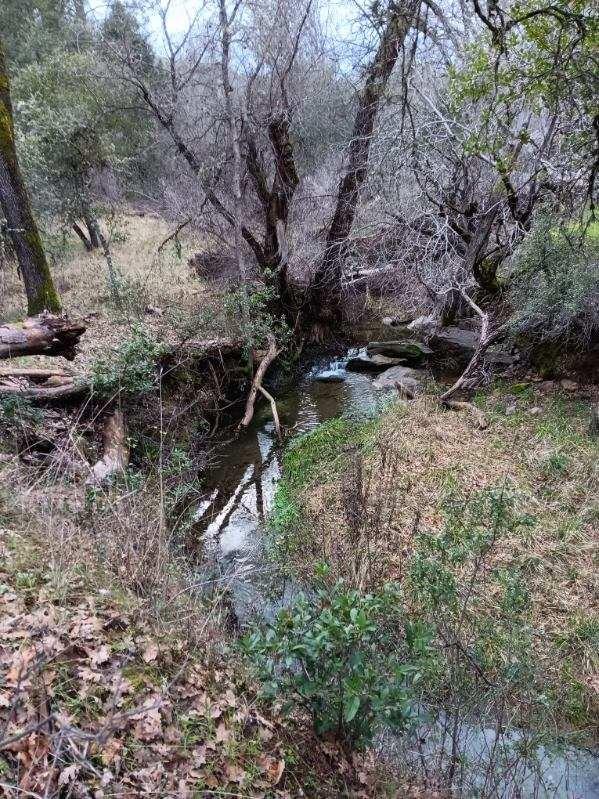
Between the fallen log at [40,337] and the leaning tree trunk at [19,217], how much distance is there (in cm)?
314

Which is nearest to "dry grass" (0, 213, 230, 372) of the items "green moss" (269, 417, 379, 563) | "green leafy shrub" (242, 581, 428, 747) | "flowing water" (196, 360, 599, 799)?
"flowing water" (196, 360, 599, 799)

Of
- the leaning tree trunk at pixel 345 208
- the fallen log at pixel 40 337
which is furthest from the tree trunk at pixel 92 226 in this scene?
the fallen log at pixel 40 337

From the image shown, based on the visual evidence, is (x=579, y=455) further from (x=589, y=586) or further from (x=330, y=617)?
(x=330, y=617)

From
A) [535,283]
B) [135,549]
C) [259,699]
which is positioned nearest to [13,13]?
[535,283]

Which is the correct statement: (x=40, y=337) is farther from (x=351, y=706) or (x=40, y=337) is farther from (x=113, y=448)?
(x=351, y=706)

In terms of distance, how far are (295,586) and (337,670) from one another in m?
3.01

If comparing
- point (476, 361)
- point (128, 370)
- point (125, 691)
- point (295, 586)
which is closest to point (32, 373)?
point (128, 370)

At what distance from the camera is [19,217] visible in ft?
25.7

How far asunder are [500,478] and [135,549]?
436 centimetres

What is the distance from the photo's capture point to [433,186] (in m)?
9.13

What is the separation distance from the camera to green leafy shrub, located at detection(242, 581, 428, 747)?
7.21 feet

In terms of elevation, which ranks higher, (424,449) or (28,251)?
(28,251)

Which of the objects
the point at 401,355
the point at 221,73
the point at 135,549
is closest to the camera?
the point at 135,549

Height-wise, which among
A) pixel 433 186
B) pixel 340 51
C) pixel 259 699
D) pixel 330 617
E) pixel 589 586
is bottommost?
pixel 589 586
